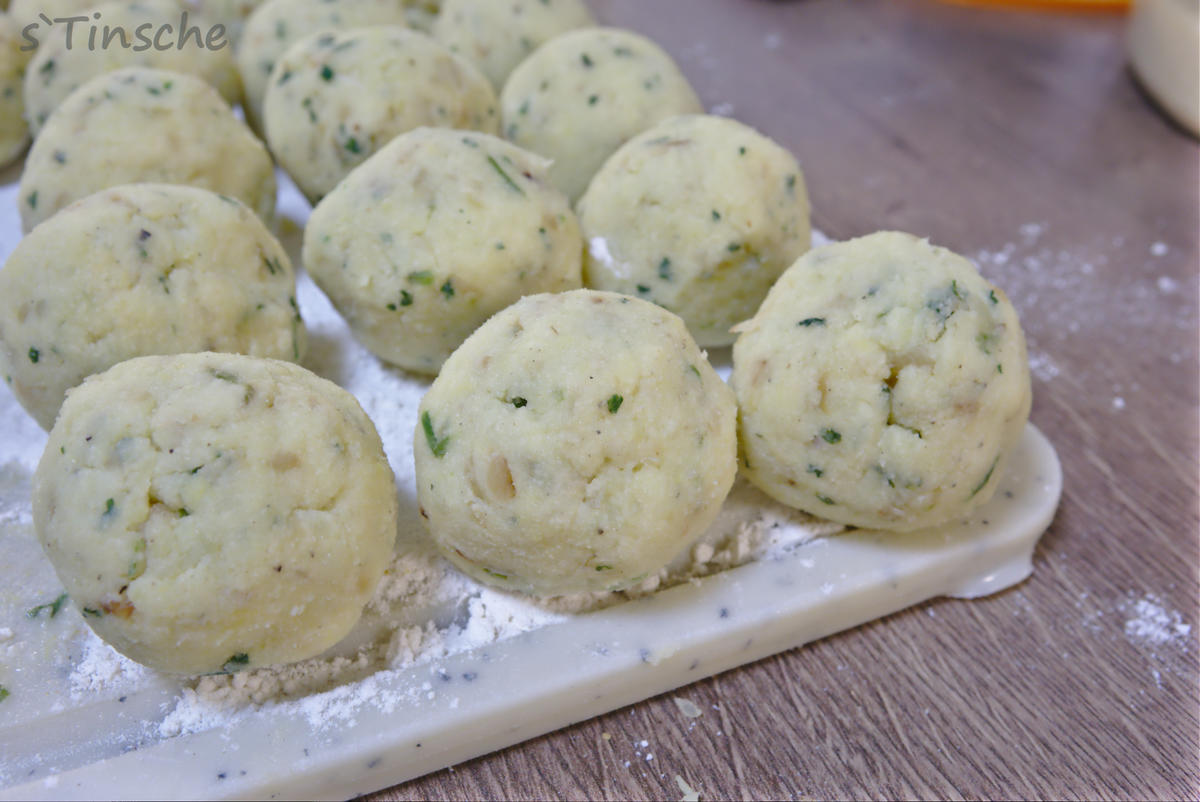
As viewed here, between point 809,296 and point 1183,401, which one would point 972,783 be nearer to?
point 809,296

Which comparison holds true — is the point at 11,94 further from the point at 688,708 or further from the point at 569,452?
the point at 688,708

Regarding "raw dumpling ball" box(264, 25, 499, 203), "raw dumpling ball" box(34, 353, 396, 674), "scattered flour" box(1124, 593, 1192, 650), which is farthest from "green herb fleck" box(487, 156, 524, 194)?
"scattered flour" box(1124, 593, 1192, 650)

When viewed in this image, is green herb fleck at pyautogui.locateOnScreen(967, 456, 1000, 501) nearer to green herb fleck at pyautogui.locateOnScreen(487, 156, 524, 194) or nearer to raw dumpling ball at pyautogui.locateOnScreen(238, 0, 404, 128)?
green herb fleck at pyautogui.locateOnScreen(487, 156, 524, 194)

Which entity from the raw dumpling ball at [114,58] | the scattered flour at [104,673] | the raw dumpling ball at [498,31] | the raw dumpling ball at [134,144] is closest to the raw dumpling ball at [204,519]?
the scattered flour at [104,673]

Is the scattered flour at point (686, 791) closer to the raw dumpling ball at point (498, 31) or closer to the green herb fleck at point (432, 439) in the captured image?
the green herb fleck at point (432, 439)

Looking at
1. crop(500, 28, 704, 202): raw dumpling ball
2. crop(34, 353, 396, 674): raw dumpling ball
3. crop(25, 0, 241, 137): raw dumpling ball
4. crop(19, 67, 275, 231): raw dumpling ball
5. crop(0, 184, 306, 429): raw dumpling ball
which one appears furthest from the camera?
crop(25, 0, 241, 137): raw dumpling ball
